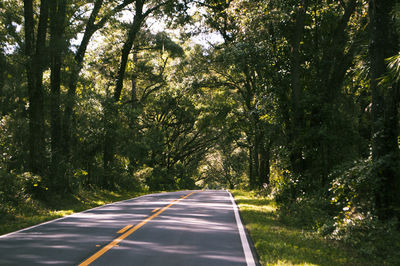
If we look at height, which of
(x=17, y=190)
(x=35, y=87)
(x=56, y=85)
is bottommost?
(x=17, y=190)

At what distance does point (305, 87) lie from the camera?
17406mm

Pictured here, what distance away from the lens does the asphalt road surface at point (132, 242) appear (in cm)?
701

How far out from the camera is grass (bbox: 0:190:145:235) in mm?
11698

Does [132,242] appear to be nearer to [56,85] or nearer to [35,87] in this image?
[35,87]

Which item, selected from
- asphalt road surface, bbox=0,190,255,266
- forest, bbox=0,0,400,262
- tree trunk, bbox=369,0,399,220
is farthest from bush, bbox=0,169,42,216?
tree trunk, bbox=369,0,399,220

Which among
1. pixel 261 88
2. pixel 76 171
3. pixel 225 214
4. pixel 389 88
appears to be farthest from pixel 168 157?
pixel 389 88

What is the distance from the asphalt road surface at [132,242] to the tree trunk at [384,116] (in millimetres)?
3391

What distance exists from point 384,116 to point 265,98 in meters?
8.04

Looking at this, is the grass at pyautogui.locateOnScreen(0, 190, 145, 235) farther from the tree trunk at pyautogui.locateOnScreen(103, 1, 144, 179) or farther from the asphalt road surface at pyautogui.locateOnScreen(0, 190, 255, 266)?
the tree trunk at pyautogui.locateOnScreen(103, 1, 144, 179)

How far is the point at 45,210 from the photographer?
14.9m

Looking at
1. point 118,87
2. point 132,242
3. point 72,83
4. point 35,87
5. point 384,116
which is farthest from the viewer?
point 118,87

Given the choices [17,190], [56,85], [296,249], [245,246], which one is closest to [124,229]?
[245,246]

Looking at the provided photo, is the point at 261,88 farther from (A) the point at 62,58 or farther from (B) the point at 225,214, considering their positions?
(A) the point at 62,58

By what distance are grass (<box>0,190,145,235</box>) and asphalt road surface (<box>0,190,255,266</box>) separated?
65 centimetres
